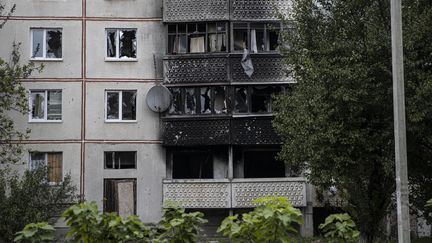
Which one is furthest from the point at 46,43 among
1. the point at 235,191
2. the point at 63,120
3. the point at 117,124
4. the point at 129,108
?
the point at 235,191

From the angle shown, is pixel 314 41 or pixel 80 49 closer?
pixel 314 41

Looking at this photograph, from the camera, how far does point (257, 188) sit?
102 feet

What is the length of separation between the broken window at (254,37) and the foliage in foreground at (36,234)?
24.3 m

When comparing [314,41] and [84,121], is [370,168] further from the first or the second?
[84,121]

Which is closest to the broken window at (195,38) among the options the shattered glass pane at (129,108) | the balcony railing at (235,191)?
the shattered glass pane at (129,108)

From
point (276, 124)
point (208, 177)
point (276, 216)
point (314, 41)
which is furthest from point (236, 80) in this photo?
point (276, 216)

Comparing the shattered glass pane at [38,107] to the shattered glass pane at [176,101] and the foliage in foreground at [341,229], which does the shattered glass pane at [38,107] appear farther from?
the foliage in foreground at [341,229]

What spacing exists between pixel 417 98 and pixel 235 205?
45.0ft

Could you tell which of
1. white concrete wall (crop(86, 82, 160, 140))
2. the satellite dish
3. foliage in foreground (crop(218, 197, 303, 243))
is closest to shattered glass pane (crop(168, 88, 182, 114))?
the satellite dish

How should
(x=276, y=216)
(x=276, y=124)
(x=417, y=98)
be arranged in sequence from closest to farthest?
1. (x=276, y=216)
2. (x=417, y=98)
3. (x=276, y=124)

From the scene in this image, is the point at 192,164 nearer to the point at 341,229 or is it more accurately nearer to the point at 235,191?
the point at 235,191

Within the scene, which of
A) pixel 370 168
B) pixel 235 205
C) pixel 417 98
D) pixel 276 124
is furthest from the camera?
pixel 235 205

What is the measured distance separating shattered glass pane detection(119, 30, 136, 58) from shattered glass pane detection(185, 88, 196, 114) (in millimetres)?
3322

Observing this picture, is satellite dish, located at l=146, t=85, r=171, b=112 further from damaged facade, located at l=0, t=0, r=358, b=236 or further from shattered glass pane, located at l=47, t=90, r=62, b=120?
shattered glass pane, located at l=47, t=90, r=62, b=120
